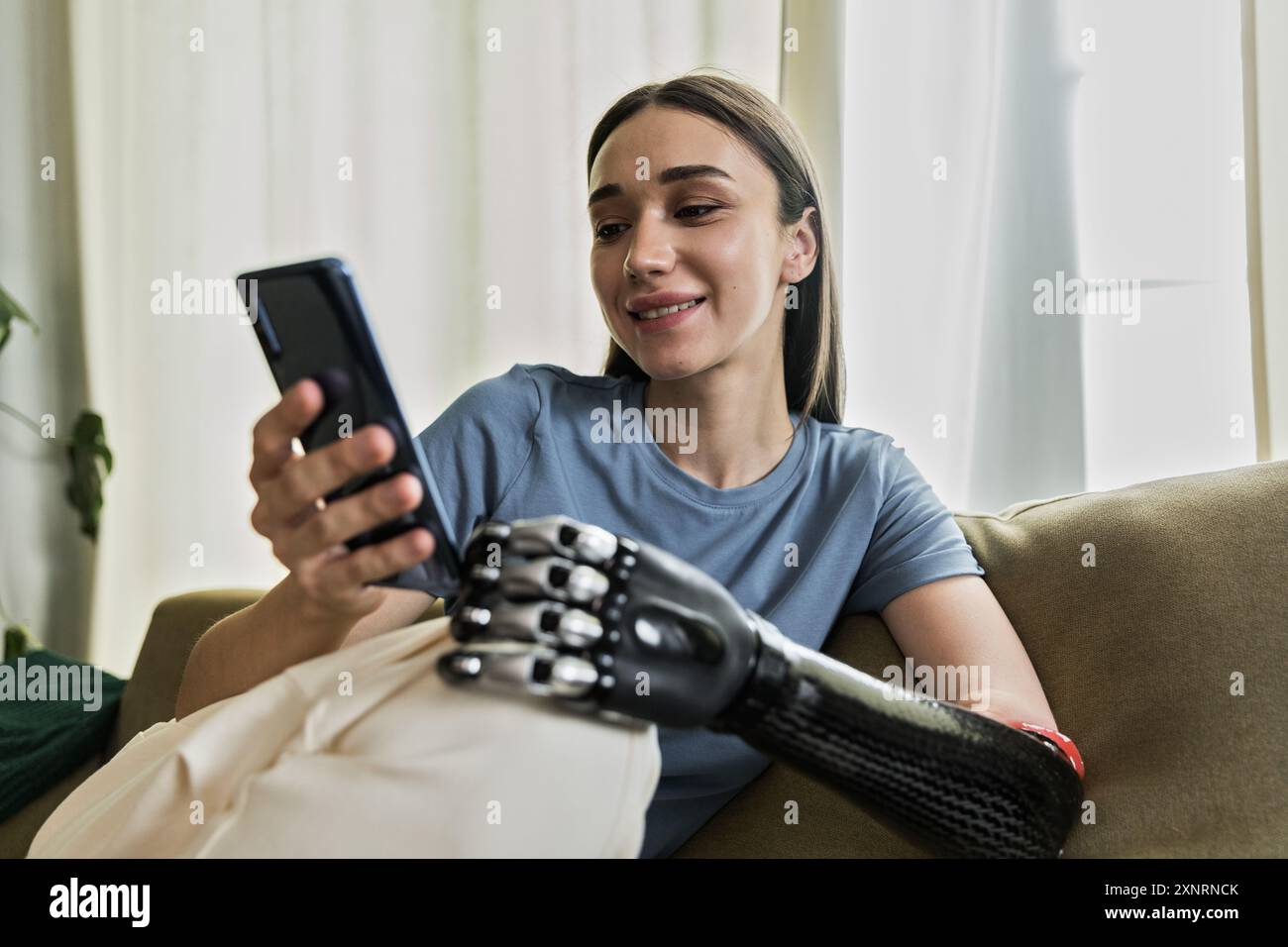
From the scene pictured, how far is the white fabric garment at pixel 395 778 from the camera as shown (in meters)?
0.64

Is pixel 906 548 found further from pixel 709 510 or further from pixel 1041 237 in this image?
pixel 1041 237

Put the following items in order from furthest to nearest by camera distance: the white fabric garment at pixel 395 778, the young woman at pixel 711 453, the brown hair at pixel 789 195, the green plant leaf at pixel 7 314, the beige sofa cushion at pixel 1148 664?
the green plant leaf at pixel 7 314
the brown hair at pixel 789 195
the young woman at pixel 711 453
the beige sofa cushion at pixel 1148 664
the white fabric garment at pixel 395 778

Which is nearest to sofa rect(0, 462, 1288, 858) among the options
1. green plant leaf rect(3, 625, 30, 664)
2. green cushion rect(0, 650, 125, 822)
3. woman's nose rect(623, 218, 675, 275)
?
woman's nose rect(623, 218, 675, 275)

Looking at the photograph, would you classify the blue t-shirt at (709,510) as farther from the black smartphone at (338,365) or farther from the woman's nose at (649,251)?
the black smartphone at (338,365)

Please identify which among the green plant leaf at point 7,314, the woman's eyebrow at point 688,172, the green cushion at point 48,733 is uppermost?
the green plant leaf at point 7,314

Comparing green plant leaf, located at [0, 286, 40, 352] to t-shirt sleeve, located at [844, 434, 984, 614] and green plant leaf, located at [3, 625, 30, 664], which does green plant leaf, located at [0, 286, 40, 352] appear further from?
t-shirt sleeve, located at [844, 434, 984, 614]

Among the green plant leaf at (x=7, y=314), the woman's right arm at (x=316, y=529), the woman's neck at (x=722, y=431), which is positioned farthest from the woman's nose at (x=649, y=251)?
the green plant leaf at (x=7, y=314)

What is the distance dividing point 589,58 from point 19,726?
159cm

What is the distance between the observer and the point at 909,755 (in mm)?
769

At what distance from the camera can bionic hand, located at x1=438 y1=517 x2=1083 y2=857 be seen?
0.65 metres

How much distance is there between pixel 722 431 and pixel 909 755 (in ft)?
1.54

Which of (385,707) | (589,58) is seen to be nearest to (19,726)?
(385,707)
